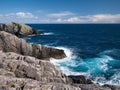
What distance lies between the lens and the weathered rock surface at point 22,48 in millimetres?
51125

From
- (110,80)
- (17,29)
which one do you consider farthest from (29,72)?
(17,29)

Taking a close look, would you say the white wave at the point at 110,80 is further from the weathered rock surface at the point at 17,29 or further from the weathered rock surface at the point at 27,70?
the weathered rock surface at the point at 17,29

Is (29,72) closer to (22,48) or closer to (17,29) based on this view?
(22,48)

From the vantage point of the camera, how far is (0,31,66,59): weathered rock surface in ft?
168

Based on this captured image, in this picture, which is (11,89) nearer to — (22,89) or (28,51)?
(22,89)

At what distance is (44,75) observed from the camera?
28.9m

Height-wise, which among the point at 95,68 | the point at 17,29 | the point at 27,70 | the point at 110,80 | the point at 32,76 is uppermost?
the point at 17,29

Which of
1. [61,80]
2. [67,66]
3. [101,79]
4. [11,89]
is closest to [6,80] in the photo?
[11,89]

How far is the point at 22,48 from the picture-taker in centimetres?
5197

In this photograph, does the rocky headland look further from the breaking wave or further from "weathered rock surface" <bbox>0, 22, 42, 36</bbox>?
"weathered rock surface" <bbox>0, 22, 42, 36</bbox>

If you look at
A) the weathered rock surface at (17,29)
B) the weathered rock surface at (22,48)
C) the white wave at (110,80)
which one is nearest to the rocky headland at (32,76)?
the white wave at (110,80)

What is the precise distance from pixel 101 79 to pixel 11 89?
79.8 feet

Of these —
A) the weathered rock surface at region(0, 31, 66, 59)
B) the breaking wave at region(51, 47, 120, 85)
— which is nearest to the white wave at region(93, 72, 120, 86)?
the breaking wave at region(51, 47, 120, 85)

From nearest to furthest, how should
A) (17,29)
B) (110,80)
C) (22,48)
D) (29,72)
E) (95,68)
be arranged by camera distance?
(29,72) < (110,80) < (95,68) < (22,48) < (17,29)
